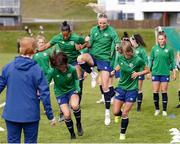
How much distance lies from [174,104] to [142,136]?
5073 mm

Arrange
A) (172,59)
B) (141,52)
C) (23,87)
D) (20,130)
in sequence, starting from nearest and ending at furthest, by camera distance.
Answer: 1. (23,87)
2. (20,130)
3. (172,59)
4. (141,52)

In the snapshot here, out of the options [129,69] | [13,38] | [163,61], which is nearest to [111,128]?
[129,69]

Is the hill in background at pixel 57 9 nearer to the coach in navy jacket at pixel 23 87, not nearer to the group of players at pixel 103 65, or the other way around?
the group of players at pixel 103 65

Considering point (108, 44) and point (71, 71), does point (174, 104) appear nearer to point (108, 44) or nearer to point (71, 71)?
point (108, 44)

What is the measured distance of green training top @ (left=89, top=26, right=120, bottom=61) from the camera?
11758 millimetres

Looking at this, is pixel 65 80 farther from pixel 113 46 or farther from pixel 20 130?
pixel 20 130

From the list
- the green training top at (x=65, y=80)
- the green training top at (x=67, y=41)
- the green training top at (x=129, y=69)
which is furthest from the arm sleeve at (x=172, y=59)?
the green training top at (x=65, y=80)

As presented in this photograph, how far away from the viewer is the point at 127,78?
1020 cm

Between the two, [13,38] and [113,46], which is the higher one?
[113,46]

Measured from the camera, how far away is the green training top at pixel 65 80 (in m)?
9.91

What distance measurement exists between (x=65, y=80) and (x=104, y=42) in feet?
6.91

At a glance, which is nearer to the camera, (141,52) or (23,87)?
(23,87)

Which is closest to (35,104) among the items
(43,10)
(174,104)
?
(174,104)

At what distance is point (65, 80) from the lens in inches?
394
